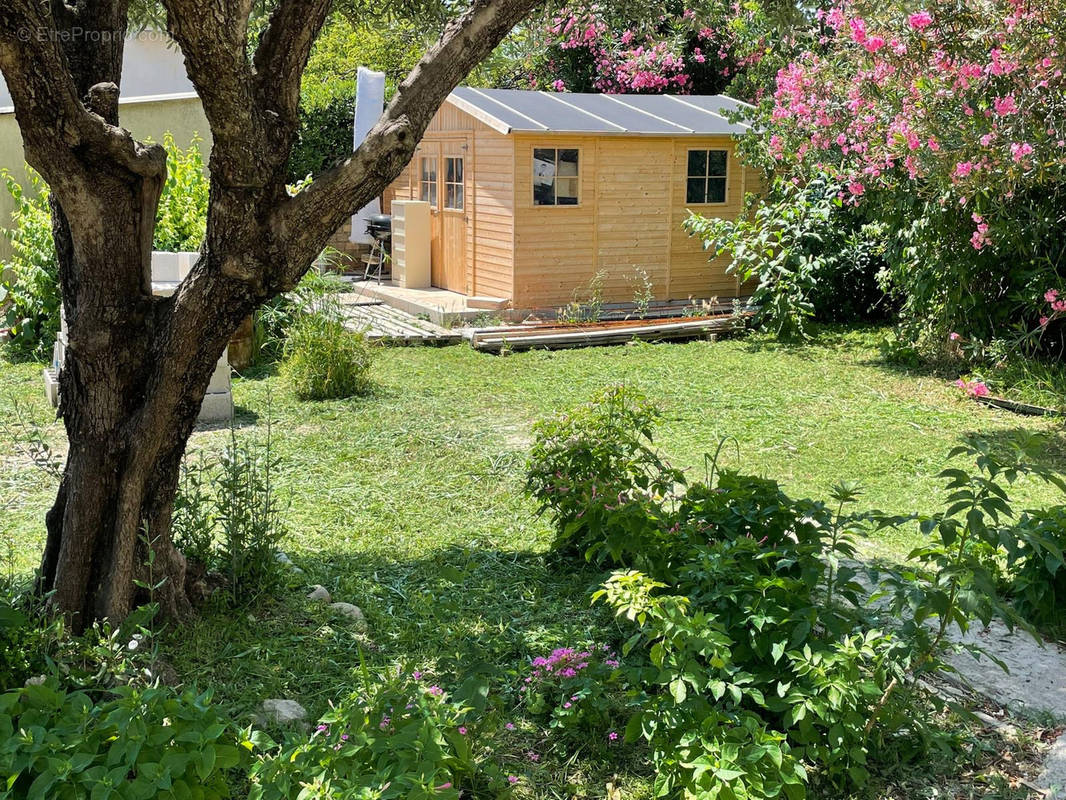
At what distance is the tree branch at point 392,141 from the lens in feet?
12.0

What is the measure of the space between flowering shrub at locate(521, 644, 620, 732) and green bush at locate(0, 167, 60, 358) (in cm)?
771

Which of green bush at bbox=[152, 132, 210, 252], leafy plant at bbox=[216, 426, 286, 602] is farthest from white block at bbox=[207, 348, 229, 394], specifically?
leafy plant at bbox=[216, 426, 286, 602]

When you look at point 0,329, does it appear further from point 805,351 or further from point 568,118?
point 805,351

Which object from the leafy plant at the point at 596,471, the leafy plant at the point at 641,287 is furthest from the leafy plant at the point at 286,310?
the leafy plant at the point at 596,471

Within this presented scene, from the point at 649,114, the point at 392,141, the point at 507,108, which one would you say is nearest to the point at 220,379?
the point at 392,141

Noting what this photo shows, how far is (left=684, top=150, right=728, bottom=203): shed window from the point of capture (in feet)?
46.9

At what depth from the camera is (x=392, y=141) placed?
3.63 metres

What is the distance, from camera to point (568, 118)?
13.5 meters

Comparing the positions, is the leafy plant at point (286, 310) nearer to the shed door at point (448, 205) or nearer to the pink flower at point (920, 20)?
the shed door at point (448, 205)

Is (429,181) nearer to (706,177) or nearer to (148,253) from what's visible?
(706,177)

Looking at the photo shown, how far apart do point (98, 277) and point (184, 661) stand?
1.42m

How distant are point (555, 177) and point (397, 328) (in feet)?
9.54

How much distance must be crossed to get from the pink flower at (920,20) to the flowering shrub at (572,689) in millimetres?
5819

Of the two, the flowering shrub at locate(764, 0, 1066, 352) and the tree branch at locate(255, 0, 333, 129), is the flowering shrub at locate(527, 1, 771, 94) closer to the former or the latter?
the flowering shrub at locate(764, 0, 1066, 352)
